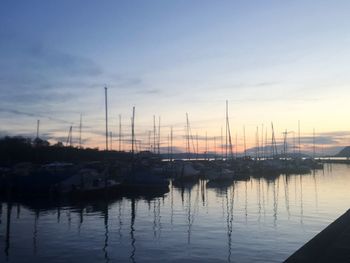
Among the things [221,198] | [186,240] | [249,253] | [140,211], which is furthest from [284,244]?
[221,198]

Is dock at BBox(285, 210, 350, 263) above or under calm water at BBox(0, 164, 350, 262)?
above

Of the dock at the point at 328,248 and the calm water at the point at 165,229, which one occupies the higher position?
the dock at the point at 328,248

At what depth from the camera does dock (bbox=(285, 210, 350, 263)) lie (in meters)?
14.3

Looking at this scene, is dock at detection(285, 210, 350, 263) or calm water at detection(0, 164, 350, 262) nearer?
dock at detection(285, 210, 350, 263)

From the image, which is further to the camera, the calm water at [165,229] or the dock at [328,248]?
the calm water at [165,229]

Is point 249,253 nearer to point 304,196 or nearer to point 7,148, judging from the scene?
point 304,196

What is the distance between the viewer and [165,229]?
2961cm

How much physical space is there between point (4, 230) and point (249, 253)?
17203 millimetres

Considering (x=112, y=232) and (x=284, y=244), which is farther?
(x=112, y=232)

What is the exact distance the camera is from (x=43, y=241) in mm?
25688

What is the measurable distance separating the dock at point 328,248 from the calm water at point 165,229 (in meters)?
3.21

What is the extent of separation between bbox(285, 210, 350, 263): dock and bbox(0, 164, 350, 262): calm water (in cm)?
321

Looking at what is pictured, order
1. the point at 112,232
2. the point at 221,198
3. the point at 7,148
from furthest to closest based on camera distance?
the point at 7,148
the point at 221,198
the point at 112,232

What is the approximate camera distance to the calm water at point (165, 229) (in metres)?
22.4
